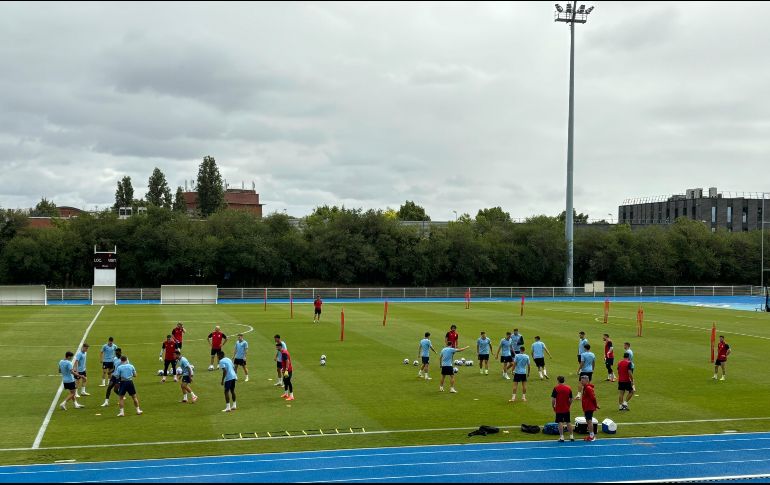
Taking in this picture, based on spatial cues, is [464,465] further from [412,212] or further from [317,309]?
[412,212]

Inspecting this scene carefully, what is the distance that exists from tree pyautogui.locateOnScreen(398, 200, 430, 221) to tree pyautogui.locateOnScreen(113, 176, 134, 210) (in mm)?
58070

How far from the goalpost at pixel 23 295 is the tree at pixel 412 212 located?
10538cm

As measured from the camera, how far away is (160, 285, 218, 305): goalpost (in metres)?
73.6

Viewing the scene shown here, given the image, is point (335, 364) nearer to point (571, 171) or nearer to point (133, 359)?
point (133, 359)

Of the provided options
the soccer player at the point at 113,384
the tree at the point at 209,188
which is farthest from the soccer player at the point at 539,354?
the tree at the point at 209,188

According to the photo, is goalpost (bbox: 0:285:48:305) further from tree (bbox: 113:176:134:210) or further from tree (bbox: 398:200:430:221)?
tree (bbox: 398:200:430:221)

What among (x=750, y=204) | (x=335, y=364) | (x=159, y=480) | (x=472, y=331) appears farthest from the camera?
(x=750, y=204)

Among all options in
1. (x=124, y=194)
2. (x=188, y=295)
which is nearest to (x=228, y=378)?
(x=188, y=295)

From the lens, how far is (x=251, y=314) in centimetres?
5950

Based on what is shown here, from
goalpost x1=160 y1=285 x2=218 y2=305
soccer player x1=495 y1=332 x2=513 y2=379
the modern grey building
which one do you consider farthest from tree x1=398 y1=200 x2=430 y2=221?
Result: soccer player x1=495 y1=332 x2=513 y2=379

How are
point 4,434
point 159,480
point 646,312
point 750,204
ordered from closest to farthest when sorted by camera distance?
1. point 159,480
2. point 4,434
3. point 646,312
4. point 750,204

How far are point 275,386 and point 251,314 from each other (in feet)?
105

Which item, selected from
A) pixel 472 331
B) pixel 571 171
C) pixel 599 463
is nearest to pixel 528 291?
pixel 571 171

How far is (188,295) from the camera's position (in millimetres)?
74500
